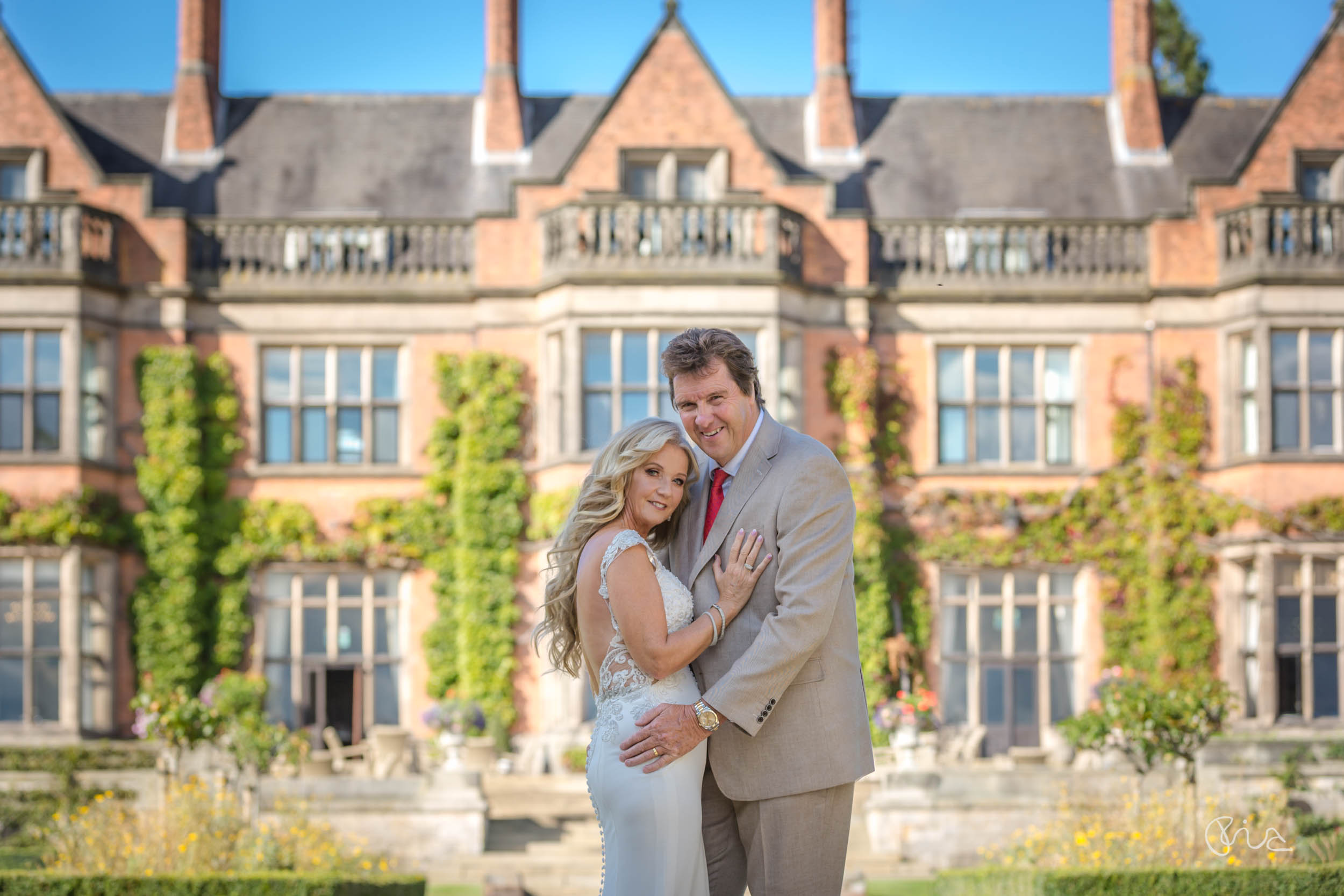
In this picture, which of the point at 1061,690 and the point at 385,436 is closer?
the point at 1061,690

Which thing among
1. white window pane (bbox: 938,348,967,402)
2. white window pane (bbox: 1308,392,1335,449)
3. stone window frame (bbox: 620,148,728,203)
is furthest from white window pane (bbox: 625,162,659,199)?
white window pane (bbox: 1308,392,1335,449)

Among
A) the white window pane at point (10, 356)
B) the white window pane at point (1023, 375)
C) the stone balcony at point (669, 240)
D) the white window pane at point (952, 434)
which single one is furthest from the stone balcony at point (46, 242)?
the white window pane at point (1023, 375)

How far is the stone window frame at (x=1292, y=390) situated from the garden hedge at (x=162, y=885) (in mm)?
12732

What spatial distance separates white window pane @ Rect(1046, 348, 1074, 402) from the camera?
20.1 metres

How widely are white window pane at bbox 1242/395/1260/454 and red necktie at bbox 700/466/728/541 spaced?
15171mm

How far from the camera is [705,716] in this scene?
502cm

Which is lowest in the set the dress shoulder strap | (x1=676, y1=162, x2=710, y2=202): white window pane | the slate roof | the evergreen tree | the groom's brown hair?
the dress shoulder strap

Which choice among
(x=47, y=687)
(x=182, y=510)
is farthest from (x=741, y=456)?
(x=47, y=687)

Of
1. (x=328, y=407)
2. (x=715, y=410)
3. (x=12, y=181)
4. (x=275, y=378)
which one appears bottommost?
(x=715, y=410)

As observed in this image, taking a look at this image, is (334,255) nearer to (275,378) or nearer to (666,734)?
(275,378)

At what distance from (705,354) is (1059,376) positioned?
15655mm

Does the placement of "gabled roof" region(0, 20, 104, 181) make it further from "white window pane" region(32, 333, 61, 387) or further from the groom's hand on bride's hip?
the groom's hand on bride's hip

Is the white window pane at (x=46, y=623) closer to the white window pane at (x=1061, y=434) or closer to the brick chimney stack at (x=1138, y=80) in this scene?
the white window pane at (x=1061, y=434)

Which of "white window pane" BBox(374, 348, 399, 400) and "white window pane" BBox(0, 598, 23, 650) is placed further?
"white window pane" BBox(374, 348, 399, 400)
